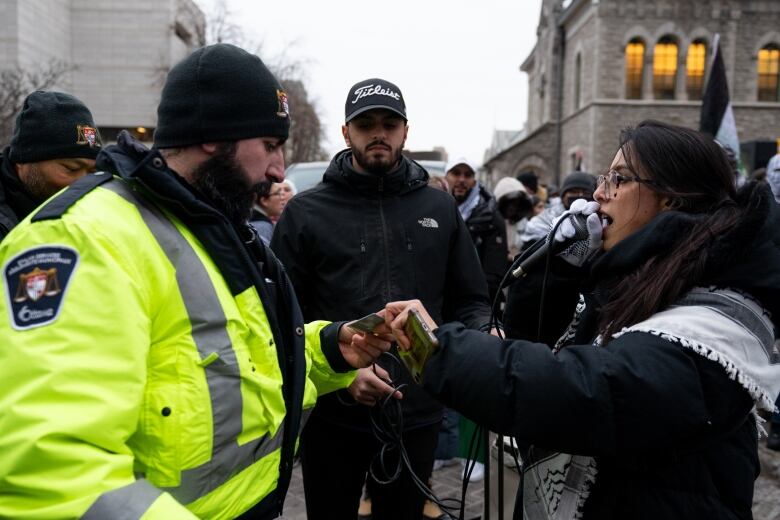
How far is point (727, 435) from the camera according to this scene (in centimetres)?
166

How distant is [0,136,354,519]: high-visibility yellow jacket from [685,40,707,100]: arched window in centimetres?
3093

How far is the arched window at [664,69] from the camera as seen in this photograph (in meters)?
28.5

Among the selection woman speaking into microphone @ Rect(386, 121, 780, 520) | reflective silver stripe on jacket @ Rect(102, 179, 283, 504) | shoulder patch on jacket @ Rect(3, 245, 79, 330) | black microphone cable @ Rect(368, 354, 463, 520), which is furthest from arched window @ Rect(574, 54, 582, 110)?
shoulder patch on jacket @ Rect(3, 245, 79, 330)

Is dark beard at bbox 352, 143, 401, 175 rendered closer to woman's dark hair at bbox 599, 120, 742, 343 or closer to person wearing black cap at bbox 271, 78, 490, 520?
person wearing black cap at bbox 271, 78, 490, 520

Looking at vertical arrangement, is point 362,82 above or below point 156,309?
above

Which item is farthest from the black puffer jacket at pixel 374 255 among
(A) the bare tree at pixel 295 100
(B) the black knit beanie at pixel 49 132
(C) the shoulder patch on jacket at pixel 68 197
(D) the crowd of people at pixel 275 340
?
(A) the bare tree at pixel 295 100

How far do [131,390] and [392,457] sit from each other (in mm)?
1985

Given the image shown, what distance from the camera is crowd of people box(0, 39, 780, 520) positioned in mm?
1202

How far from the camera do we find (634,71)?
28.8 metres

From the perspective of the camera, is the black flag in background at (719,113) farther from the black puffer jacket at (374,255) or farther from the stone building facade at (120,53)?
the stone building facade at (120,53)

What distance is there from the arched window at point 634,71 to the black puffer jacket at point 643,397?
29.8m

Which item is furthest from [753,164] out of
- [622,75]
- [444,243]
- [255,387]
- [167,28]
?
[167,28]

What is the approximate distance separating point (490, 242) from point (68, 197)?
187 inches

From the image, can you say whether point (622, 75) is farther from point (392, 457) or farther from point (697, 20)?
point (392, 457)
